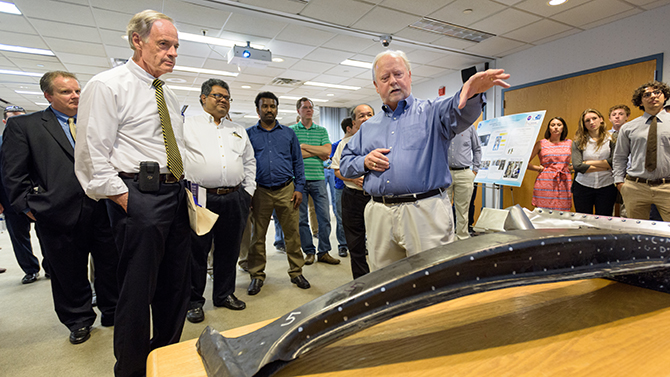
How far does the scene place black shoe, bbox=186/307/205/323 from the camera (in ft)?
7.43

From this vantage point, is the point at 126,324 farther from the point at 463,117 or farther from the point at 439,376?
the point at 463,117

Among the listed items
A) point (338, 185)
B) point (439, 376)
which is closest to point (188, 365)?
point (439, 376)

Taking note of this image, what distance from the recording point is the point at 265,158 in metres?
2.79

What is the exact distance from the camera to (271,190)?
2.81m

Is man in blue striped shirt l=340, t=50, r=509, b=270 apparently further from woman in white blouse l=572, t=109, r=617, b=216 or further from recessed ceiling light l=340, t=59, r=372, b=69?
recessed ceiling light l=340, t=59, r=372, b=69

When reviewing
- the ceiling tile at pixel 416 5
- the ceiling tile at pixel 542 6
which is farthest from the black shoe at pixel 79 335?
the ceiling tile at pixel 542 6

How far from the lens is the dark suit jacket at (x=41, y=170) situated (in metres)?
1.93

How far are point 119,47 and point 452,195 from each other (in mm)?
5718

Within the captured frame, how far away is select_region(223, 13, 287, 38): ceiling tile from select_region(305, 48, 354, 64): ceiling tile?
1.06 m

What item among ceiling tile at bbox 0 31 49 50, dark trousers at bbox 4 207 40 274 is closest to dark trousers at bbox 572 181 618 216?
dark trousers at bbox 4 207 40 274

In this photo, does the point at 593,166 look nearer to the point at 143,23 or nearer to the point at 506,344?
the point at 506,344

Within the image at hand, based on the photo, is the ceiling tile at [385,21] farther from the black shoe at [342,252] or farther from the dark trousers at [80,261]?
the dark trousers at [80,261]

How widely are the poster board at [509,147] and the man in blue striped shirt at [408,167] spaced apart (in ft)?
10.9

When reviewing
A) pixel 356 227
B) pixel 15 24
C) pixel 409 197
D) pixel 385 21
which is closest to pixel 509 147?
pixel 385 21
